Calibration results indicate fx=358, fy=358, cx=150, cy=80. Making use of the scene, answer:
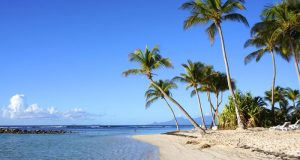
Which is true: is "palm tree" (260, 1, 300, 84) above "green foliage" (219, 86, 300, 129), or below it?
above

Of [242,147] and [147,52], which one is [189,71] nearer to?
[147,52]

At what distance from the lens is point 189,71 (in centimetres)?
4544

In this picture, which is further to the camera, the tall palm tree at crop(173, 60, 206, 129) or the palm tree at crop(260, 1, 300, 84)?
the tall palm tree at crop(173, 60, 206, 129)

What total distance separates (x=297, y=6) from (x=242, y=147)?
1540 centimetres

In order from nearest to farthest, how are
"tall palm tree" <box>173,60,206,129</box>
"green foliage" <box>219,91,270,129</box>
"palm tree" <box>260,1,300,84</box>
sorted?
"palm tree" <box>260,1,300,84</box> → "green foliage" <box>219,91,270,129</box> → "tall palm tree" <box>173,60,206,129</box>

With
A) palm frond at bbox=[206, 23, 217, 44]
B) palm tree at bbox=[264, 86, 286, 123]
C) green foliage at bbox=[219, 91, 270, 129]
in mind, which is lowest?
green foliage at bbox=[219, 91, 270, 129]

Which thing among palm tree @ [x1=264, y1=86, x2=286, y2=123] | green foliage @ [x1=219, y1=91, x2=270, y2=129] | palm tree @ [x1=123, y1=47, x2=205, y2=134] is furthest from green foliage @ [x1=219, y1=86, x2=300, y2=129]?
palm tree @ [x1=264, y1=86, x2=286, y2=123]

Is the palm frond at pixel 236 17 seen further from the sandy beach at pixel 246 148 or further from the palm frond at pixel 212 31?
the sandy beach at pixel 246 148

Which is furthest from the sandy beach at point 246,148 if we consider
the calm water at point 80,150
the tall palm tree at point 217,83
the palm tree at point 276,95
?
the palm tree at point 276,95

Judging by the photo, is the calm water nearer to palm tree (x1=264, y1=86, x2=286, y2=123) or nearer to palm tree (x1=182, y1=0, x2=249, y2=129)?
palm tree (x1=182, y1=0, x2=249, y2=129)

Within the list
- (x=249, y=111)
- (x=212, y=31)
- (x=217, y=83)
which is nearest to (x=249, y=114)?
(x=249, y=111)

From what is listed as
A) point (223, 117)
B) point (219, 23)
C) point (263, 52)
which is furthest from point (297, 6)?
point (223, 117)

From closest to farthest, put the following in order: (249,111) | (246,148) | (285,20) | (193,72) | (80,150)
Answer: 1. (246,148)
2. (80,150)
3. (285,20)
4. (249,111)
5. (193,72)

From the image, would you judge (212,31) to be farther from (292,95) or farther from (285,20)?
(292,95)
